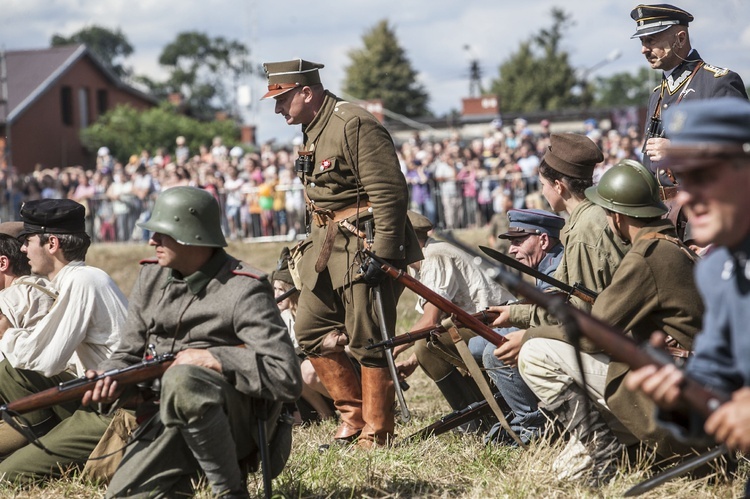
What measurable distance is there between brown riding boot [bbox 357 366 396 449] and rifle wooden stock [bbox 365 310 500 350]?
0.28m

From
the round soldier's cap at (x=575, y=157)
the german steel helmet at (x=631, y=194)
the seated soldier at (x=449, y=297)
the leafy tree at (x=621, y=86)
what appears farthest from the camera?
the leafy tree at (x=621, y=86)

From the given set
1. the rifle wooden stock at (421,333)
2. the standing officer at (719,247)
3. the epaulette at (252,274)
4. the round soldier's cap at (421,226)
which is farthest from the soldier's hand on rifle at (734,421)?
the round soldier's cap at (421,226)

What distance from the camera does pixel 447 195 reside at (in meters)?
19.1

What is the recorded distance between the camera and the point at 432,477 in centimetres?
570

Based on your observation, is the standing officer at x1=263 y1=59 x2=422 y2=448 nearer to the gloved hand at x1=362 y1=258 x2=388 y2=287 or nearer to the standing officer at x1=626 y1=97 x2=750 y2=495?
the gloved hand at x1=362 y1=258 x2=388 y2=287

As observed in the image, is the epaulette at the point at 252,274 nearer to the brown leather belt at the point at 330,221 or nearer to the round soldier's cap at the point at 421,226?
the brown leather belt at the point at 330,221

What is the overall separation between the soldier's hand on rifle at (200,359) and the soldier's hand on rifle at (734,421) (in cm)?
244

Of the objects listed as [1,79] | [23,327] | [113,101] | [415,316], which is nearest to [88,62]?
[113,101]

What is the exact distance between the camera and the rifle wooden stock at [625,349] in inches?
127

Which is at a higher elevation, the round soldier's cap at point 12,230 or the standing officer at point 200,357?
the round soldier's cap at point 12,230

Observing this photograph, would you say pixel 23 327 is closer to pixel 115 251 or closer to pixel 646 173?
pixel 646 173

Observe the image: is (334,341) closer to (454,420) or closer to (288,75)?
(454,420)

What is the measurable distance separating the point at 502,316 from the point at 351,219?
4.49 feet

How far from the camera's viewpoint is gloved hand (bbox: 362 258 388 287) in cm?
670
